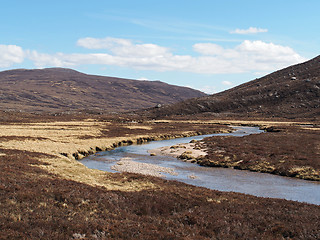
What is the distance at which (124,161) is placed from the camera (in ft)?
136

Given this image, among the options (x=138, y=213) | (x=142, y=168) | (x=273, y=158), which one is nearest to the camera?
(x=138, y=213)

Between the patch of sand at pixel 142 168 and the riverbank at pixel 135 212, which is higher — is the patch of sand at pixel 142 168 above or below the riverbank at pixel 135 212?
below

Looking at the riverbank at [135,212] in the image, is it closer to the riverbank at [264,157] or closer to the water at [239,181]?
the water at [239,181]

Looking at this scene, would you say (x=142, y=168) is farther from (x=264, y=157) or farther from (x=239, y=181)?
(x=264, y=157)

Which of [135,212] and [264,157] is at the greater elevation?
[264,157]

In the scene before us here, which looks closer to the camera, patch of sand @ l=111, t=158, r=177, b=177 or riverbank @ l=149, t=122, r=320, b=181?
patch of sand @ l=111, t=158, r=177, b=177

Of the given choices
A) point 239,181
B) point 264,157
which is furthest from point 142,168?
point 264,157

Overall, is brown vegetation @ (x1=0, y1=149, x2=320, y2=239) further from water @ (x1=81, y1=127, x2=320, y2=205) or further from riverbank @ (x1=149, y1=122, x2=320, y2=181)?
riverbank @ (x1=149, y1=122, x2=320, y2=181)

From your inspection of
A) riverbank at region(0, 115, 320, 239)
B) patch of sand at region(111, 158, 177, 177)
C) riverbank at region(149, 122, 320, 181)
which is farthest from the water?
riverbank at region(0, 115, 320, 239)

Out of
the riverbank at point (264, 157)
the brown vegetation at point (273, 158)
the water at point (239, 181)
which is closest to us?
the water at point (239, 181)

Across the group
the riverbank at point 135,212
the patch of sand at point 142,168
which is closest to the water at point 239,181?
the patch of sand at point 142,168

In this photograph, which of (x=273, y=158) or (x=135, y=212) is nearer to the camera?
(x=135, y=212)

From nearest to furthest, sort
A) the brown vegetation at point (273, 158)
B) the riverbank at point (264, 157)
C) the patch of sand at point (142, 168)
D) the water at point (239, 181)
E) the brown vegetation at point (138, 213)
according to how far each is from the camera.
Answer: the brown vegetation at point (138, 213), the water at point (239, 181), the patch of sand at point (142, 168), the brown vegetation at point (273, 158), the riverbank at point (264, 157)

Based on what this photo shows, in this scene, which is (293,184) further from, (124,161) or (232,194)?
(124,161)
